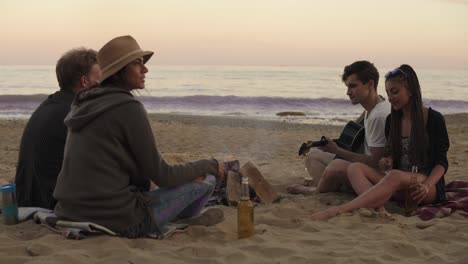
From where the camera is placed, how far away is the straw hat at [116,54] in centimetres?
337

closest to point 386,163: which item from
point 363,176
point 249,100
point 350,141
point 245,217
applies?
point 363,176

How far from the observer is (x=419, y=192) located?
4.30 metres

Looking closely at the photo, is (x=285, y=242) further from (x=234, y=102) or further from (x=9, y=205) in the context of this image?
(x=234, y=102)

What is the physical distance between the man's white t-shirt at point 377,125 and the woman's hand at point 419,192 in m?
0.56

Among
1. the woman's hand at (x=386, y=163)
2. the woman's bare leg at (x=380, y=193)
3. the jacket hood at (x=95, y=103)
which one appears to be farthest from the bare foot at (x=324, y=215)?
the jacket hood at (x=95, y=103)

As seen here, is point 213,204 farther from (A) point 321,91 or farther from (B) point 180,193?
(A) point 321,91

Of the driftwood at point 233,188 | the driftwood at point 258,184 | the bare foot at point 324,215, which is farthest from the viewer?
the driftwood at point 258,184

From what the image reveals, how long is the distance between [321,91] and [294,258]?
84.0 feet

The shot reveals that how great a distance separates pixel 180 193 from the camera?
3594 mm

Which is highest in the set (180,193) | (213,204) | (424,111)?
(424,111)

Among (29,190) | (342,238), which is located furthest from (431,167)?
(29,190)

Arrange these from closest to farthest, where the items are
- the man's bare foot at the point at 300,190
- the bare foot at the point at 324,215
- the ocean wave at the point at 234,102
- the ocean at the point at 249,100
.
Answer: the bare foot at the point at 324,215 → the man's bare foot at the point at 300,190 → the ocean at the point at 249,100 → the ocean wave at the point at 234,102

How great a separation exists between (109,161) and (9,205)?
3.83 ft

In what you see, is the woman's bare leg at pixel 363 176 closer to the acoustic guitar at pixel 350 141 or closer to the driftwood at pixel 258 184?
the acoustic guitar at pixel 350 141
